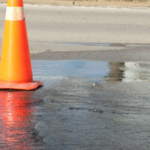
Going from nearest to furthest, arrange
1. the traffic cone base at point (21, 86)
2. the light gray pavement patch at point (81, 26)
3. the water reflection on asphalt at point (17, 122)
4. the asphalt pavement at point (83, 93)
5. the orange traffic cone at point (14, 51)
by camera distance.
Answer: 1. the water reflection on asphalt at point (17, 122)
2. the asphalt pavement at point (83, 93)
3. the traffic cone base at point (21, 86)
4. the orange traffic cone at point (14, 51)
5. the light gray pavement patch at point (81, 26)

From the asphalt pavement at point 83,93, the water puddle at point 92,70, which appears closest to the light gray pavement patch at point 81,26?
the asphalt pavement at point 83,93

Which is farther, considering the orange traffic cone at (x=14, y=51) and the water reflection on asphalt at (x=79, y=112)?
the orange traffic cone at (x=14, y=51)

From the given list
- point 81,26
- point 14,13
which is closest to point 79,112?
point 14,13

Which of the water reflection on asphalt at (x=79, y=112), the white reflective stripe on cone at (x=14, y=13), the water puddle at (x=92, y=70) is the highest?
the white reflective stripe on cone at (x=14, y=13)

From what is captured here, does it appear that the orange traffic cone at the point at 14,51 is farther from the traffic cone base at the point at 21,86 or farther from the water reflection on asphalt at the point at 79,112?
the water reflection on asphalt at the point at 79,112

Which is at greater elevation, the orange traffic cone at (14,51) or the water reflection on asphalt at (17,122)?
the orange traffic cone at (14,51)

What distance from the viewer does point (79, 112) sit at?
4.04 m

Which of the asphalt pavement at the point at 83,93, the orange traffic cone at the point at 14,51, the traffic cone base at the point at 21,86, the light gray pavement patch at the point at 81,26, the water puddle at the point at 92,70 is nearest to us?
the asphalt pavement at the point at 83,93

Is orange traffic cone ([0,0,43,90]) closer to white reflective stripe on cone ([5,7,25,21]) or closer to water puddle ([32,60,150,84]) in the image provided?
white reflective stripe on cone ([5,7,25,21])

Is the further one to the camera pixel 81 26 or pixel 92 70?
pixel 81 26

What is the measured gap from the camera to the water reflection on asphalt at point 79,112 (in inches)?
A: 128

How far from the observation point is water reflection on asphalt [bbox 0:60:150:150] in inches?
128

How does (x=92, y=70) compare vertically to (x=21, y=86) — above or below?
below

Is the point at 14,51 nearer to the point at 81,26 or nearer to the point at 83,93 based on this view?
the point at 83,93
